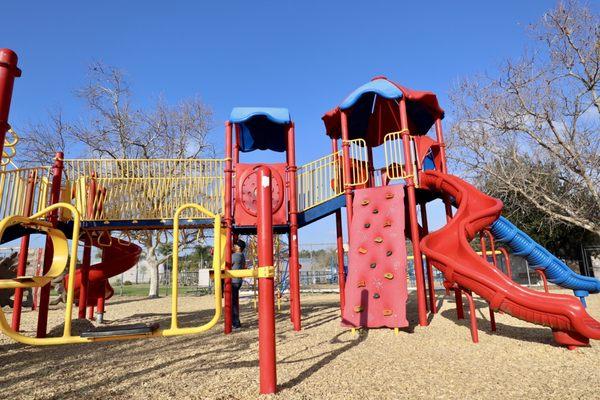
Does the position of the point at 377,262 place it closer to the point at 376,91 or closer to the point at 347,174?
the point at 347,174

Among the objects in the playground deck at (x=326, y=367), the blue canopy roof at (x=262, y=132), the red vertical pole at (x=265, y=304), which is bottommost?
the playground deck at (x=326, y=367)

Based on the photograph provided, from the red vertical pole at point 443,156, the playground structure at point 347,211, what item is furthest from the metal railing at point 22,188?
the red vertical pole at point 443,156

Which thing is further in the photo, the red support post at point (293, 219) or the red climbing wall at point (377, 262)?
the red support post at point (293, 219)

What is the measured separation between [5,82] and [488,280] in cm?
582

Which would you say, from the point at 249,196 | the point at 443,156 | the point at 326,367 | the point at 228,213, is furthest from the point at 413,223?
the point at 326,367

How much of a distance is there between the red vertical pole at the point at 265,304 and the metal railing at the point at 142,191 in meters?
5.11

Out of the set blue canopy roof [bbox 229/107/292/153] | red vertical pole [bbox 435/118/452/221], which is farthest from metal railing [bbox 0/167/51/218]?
red vertical pole [bbox 435/118/452/221]

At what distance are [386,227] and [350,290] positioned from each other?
55.6 inches

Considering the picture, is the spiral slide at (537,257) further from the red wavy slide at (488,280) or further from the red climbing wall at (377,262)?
the red climbing wall at (377,262)

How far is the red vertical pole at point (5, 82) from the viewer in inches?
113

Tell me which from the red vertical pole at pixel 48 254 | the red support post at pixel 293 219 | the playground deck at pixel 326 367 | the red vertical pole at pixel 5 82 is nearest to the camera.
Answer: the red vertical pole at pixel 5 82

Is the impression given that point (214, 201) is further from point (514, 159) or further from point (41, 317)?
point (514, 159)

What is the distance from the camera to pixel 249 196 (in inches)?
329

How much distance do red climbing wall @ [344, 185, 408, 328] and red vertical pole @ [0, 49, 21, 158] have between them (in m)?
5.61
